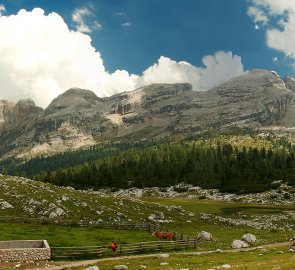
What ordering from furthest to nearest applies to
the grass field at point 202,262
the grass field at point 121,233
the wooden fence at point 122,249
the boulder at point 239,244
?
the boulder at point 239,244 < the grass field at point 121,233 < the wooden fence at point 122,249 < the grass field at point 202,262

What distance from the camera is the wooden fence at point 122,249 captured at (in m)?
50.0

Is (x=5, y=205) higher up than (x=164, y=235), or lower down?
higher up

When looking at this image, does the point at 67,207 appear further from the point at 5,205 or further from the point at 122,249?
the point at 122,249

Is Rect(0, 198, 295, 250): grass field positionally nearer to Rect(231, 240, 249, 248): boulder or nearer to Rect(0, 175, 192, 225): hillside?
Rect(231, 240, 249, 248): boulder

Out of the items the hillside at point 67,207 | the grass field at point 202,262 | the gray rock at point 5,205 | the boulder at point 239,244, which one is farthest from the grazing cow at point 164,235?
the gray rock at point 5,205

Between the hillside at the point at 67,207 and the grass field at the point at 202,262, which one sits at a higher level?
the hillside at the point at 67,207

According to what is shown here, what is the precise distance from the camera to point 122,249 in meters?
53.3

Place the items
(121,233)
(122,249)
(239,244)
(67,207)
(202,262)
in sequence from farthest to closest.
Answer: (67,207), (121,233), (239,244), (122,249), (202,262)

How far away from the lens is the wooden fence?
50.0m

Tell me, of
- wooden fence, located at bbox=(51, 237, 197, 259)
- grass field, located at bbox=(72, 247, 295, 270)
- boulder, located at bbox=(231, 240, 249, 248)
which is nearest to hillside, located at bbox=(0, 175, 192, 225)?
wooden fence, located at bbox=(51, 237, 197, 259)

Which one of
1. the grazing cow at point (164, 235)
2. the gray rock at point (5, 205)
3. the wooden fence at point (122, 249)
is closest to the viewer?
the wooden fence at point (122, 249)

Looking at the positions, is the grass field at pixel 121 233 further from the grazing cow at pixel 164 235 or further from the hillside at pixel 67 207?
the hillside at pixel 67 207

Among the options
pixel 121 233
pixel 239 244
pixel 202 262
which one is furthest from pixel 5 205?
pixel 202 262

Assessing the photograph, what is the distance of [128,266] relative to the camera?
42312mm
